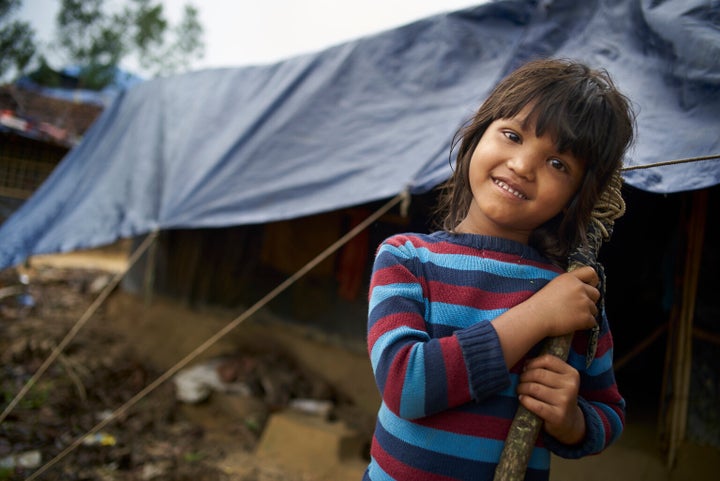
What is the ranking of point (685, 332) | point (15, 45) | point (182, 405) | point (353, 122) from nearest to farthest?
point (685, 332)
point (353, 122)
point (182, 405)
point (15, 45)

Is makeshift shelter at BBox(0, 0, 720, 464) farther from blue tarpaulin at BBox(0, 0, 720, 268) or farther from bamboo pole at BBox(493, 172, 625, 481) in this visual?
bamboo pole at BBox(493, 172, 625, 481)

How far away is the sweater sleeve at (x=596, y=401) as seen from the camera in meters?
0.86

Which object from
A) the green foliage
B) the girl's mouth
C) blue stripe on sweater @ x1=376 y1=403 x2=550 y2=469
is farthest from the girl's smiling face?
the green foliage

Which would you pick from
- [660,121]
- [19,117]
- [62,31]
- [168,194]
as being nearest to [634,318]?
[660,121]

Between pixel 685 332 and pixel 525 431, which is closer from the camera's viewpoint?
pixel 525 431

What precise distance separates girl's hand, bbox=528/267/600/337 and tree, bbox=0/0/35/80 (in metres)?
17.8

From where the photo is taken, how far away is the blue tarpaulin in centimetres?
183

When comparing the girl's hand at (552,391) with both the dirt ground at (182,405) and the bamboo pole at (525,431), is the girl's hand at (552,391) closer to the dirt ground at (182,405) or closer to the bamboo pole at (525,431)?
the bamboo pole at (525,431)

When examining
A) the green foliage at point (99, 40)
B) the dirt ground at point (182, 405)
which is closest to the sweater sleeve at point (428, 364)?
the dirt ground at point (182, 405)

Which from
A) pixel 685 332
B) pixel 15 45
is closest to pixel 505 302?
pixel 685 332

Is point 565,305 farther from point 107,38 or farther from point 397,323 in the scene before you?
point 107,38

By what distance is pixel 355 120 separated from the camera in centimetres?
296

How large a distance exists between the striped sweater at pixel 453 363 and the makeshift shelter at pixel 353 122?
0.68 meters

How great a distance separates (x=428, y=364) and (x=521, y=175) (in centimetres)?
33
